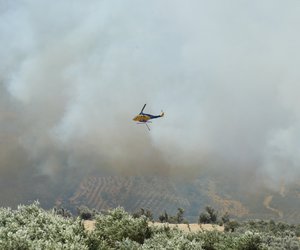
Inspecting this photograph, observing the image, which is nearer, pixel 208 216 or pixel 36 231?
pixel 36 231

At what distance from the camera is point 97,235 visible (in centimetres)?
5488

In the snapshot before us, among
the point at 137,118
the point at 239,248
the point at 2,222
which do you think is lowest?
the point at 2,222

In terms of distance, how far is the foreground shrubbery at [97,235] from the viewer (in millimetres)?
41656

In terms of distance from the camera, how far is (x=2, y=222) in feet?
178

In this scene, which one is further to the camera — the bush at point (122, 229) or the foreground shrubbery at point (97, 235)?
the bush at point (122, 229)

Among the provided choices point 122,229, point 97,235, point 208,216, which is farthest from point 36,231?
point 208,216

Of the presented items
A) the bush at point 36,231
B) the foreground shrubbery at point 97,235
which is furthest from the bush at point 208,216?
the bush at point 36,231

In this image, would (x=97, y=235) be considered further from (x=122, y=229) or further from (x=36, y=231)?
(x=36, y=231)

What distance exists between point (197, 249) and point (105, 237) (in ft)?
57.1

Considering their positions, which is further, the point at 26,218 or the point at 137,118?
the point at 137,118

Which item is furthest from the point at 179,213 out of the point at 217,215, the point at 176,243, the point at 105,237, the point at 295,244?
the point at 176,243

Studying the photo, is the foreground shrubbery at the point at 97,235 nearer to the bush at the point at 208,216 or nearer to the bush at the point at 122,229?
the bush at the point at 122,229

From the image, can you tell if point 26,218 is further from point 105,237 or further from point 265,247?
point 265,247

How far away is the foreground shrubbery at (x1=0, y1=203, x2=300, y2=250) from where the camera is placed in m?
41.7
